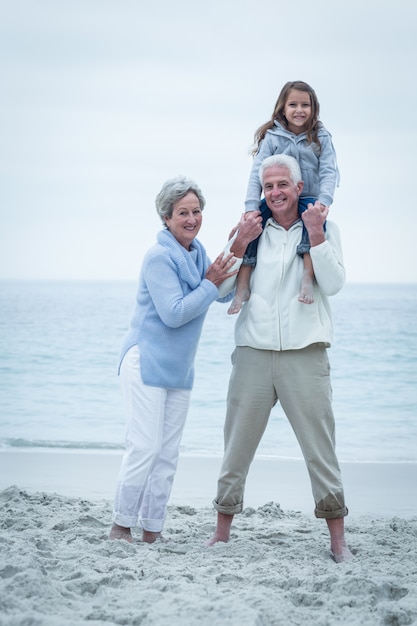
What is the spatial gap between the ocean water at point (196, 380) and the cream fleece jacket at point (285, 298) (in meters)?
4.21

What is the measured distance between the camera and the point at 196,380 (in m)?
14.6

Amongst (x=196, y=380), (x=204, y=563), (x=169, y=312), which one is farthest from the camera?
(x=196, y=380)

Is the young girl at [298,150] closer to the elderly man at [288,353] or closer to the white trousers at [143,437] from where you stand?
the elderly man at [288,353]

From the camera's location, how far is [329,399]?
3574mm

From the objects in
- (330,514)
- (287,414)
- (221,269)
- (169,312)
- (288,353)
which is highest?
(221,269)

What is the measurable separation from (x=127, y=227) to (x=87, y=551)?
26916 millimetres

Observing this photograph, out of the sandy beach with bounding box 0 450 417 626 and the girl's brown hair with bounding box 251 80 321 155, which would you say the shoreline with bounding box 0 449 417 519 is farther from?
the girl's brown hair with bounding box 251 80 321 155

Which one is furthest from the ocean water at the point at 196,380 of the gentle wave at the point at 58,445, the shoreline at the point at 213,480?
the shoreline at the point at 213,480

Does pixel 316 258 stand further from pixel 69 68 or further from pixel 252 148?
pixel 69 68

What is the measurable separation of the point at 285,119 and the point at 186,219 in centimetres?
79

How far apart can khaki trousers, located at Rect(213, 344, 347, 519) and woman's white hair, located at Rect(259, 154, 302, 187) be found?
2.59ft

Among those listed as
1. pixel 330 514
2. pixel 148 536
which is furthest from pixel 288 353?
pixel 148 536

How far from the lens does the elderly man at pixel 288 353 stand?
3514 millimetres

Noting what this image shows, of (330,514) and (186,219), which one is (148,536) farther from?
(186,219)
